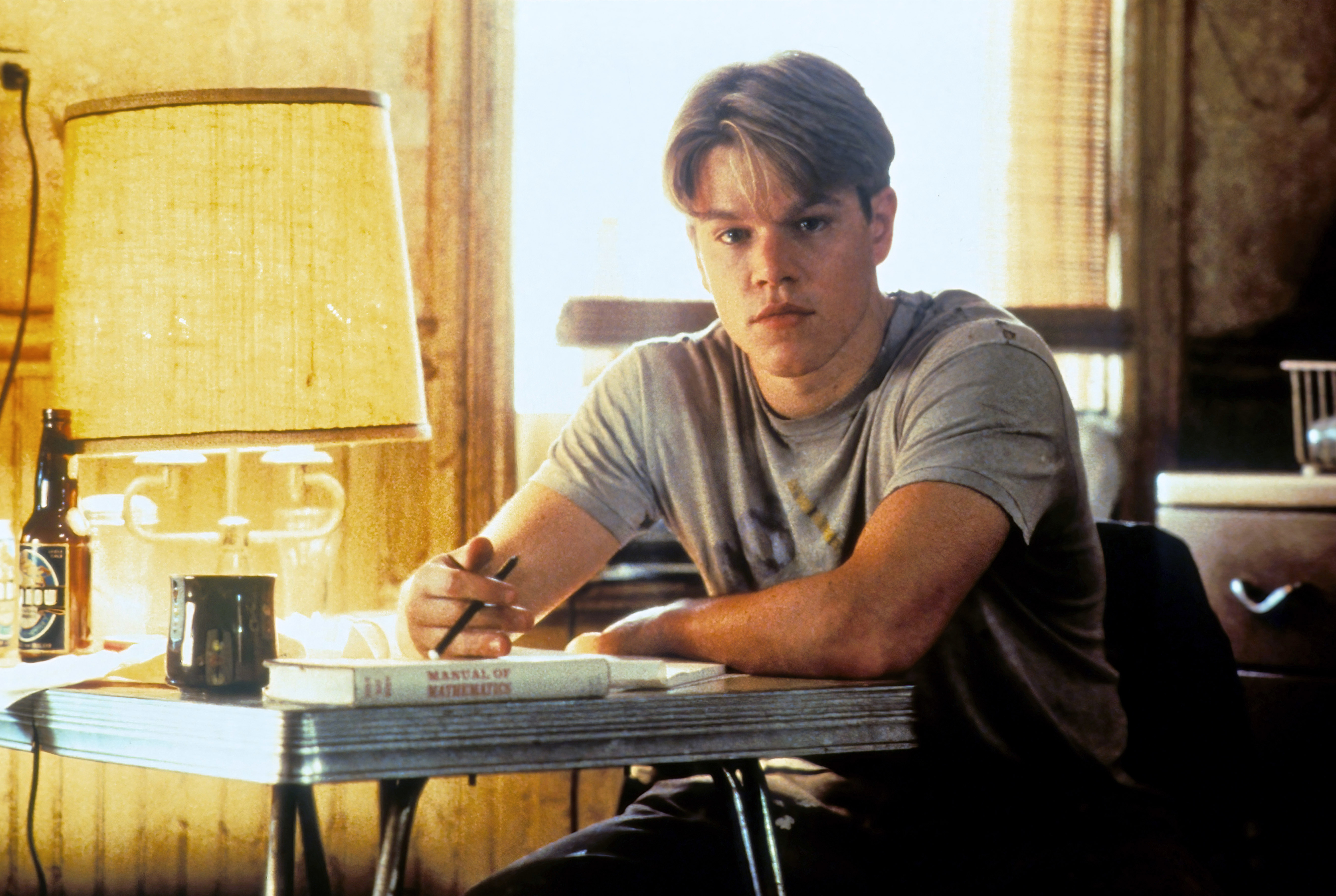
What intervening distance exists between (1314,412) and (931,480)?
5.71 ft

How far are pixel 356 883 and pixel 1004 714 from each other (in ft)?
4.46

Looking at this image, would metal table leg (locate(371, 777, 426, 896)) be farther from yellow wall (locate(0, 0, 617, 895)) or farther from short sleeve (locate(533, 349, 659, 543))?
yellow wall (locate(0, 0, 617, 895))

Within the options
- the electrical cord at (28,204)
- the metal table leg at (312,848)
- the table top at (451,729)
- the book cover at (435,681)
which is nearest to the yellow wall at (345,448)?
the electrical cord at (28,204)

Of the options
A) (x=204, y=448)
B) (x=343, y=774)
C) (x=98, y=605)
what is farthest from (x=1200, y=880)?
(x=98, y=605)

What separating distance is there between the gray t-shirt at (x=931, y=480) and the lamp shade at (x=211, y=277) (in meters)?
0.34

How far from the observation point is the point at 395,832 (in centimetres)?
91

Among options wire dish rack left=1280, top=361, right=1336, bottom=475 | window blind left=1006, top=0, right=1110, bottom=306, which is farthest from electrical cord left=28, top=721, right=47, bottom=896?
window blind left=1006, top=0, right=1110, bottom=306

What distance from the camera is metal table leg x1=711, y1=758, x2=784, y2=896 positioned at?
3.37 ft

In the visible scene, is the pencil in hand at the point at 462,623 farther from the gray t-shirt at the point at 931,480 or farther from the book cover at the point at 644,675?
the gray t-shirt at the point at 931,480

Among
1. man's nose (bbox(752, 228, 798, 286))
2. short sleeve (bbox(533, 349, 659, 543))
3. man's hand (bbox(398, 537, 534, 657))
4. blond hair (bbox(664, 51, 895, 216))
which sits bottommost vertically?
man's hand (bbox(398, 537, 534, 657))

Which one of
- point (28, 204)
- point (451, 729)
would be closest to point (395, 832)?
point (451, 729)

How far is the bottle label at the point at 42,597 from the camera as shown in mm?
1406

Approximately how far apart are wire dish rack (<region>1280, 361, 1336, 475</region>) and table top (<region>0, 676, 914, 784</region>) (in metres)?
1.40

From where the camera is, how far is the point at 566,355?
242cm
